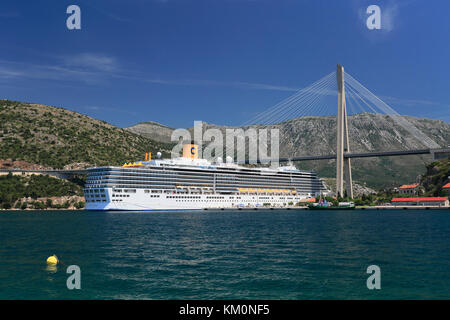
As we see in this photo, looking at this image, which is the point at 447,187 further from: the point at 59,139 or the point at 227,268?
the point at 59,139

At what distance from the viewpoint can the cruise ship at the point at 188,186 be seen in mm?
77875

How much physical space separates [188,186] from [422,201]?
6171 cm

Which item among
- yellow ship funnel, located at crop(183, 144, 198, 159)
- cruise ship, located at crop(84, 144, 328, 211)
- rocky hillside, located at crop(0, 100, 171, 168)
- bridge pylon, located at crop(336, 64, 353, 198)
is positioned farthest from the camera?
rocky hillside, located at crop(0, 100, 171, 168)

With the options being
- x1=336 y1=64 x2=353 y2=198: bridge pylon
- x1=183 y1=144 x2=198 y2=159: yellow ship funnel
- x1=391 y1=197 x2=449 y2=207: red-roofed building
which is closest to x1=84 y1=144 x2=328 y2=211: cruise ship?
x1=183 y1=144 x2=198 y2=159: yellow ship funnel

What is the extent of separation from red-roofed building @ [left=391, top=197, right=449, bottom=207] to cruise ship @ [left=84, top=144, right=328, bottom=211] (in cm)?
2672

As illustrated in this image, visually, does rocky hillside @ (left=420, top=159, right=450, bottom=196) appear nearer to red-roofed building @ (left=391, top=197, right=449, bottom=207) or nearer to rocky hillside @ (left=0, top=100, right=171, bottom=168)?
red-roofed building @ (left=391, top=197, right=449, bottom=207)

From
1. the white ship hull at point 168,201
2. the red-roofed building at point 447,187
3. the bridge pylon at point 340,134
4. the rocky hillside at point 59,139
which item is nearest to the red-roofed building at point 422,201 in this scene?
the red-roofed building at point 447,187

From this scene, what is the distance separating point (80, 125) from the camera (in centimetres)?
14225

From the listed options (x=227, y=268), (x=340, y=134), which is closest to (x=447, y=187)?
(x=340, y=134)

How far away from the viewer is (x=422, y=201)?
101 m

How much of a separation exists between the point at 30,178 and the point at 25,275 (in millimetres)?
98735

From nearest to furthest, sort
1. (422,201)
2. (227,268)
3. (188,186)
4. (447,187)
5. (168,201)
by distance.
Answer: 1. (227,268)
2. (168,201)
3. (188,186)
4. (422,201)
5. (447,187)

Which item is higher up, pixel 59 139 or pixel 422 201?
pixel 59 139

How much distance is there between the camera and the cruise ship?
255ft
